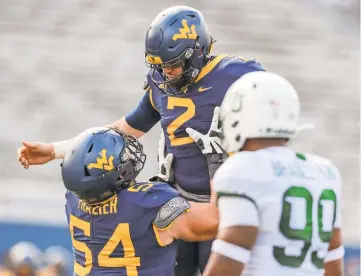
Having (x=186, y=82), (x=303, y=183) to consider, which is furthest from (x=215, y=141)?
(x=303, y=183)

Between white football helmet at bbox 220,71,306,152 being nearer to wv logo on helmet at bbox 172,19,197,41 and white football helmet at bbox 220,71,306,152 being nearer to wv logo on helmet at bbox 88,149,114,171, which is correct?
wv logo on helmet at bbox 88,149,114,171

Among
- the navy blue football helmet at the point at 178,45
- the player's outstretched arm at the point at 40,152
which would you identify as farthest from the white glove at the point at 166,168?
the player's outstretched arm at the point at 40,152

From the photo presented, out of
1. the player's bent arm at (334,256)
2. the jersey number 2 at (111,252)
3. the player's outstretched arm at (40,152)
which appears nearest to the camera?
the player's bent arm at (334,256)

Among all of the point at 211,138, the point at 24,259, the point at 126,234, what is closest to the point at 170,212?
the point at 126,234

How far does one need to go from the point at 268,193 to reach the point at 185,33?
65.4 inches

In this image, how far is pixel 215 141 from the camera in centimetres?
418

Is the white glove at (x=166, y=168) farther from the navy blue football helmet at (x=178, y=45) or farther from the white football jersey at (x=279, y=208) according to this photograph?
the white football jersey at (x=279, y=208)

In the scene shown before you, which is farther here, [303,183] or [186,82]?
[186,82]

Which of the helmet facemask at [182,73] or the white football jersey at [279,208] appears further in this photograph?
the helmet facemask at [182,73]

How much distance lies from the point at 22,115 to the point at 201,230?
616 cm

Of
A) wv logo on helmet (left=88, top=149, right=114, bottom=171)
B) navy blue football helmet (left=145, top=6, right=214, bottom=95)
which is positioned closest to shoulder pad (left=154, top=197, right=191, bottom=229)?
wv logo on helmet (left=88, top=149, right=114, bottom=171)

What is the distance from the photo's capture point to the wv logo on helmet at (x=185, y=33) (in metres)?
4.20

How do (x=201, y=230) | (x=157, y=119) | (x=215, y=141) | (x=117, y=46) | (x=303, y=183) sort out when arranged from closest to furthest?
(x=303, y=183) → (x=201, y=230) → (x=215, y=141) → (x=157, y=119) → (x=117, y=46)

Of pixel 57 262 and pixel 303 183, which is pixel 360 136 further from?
pixel 303 183
